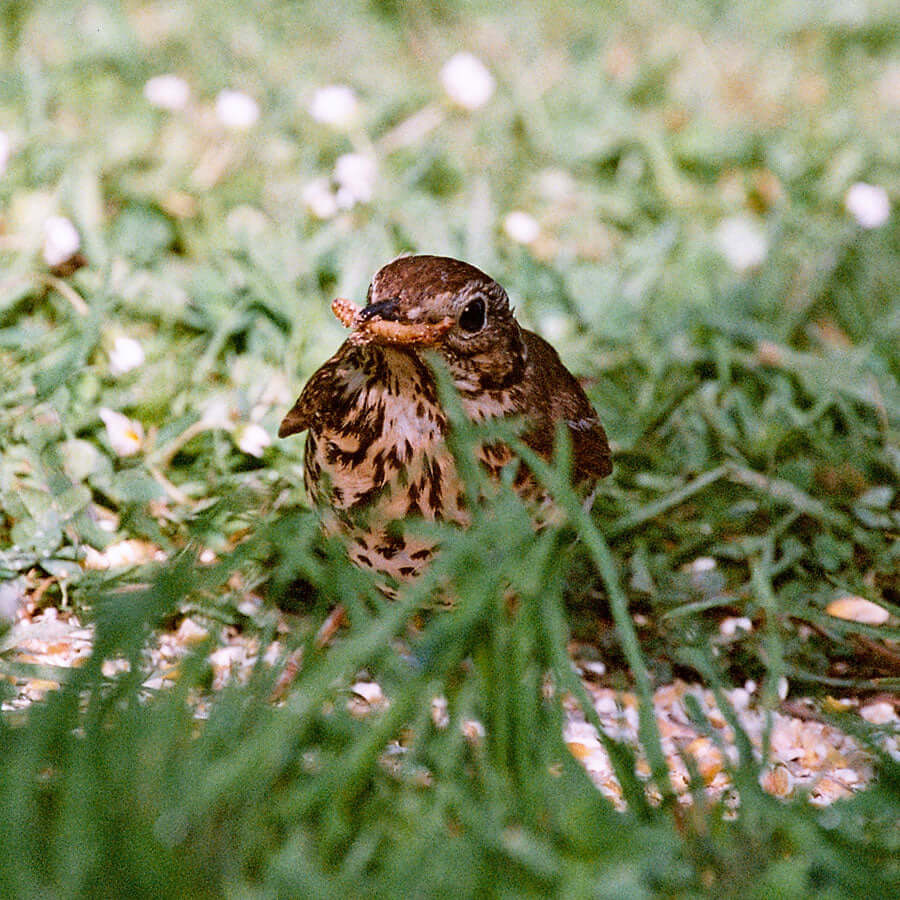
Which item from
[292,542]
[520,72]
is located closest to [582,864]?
[292,542]

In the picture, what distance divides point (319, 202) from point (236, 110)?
42 centimetres

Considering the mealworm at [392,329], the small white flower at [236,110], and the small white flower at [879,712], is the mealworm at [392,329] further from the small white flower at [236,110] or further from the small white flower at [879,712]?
the small white flower at [236,110]

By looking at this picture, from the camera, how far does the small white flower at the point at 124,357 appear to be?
3.71m

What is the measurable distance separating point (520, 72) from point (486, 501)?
124 inches

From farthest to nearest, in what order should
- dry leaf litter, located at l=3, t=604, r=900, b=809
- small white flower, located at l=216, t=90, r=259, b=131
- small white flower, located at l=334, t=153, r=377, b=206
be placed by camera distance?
small white flower, located at l=216, t=90, r=259, b=131 < small white flower, located at l=334, t=153, r=377, b=206 < dry leaf litter, located at l=3, t=604, r=900, b=809

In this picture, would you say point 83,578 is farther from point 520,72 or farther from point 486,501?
point 520,72

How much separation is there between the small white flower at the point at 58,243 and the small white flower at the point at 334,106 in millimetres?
1049

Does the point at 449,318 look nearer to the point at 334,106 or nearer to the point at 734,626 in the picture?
the point at 734,626

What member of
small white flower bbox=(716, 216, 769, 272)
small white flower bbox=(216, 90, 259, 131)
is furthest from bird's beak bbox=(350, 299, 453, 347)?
small white flower bbox=(716, 216, 769, 272)

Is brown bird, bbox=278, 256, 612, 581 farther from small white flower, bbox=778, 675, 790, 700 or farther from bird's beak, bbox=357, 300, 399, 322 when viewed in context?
small white flower, bbox=778, 675, 790, 700

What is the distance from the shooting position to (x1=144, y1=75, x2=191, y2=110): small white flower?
4.76 metres

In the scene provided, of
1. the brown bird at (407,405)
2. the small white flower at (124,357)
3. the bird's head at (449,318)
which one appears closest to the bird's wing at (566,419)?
the brown bird at (407,405)

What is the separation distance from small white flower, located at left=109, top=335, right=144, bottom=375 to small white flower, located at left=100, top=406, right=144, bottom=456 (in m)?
0.19

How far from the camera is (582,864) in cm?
181
